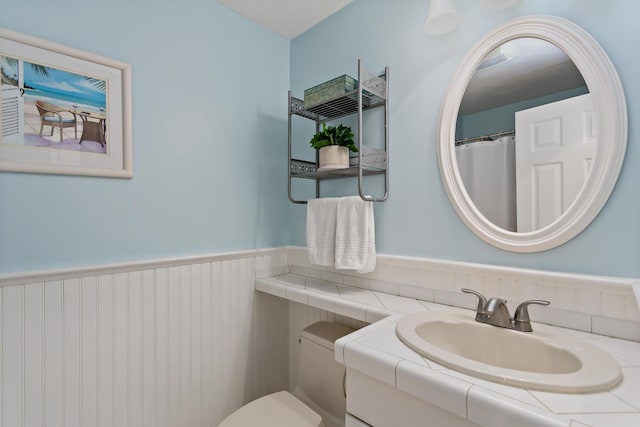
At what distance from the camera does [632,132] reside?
857 mm

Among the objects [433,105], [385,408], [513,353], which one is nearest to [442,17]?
[433,105]

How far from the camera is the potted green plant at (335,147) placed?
1.41 m

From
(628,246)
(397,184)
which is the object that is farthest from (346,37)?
(628,246)

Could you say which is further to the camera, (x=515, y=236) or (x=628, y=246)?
(x=515, y=236)

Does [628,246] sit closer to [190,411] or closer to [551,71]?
[551,71]

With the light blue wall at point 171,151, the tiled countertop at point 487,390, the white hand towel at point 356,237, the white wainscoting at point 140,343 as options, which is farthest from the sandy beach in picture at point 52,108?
the tiled countertop at point 487,390

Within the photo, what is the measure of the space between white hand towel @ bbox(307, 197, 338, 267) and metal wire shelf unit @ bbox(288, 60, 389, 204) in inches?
6.3

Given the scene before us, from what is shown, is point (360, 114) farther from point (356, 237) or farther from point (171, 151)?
point (171, 151)

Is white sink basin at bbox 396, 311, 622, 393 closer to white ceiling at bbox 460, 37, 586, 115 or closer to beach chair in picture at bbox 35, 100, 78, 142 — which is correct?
white ceiling at bbox 460, 37, 586, 115

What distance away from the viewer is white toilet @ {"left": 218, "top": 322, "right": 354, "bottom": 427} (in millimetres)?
1168

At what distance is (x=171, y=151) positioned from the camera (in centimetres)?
135

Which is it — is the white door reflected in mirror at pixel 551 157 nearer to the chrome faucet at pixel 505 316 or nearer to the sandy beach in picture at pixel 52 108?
the chrome faucet at pixel 505 316

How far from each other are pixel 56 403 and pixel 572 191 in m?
1.85

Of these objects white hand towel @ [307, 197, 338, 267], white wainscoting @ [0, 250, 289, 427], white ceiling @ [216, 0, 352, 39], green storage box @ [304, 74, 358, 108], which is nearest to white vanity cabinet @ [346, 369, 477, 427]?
white hand towel @ [307, 197, 338, 267]
